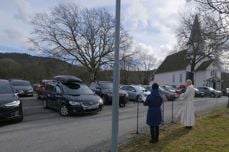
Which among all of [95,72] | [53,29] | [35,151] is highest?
Result: [53,29]

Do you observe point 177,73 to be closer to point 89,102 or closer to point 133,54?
point 133,54

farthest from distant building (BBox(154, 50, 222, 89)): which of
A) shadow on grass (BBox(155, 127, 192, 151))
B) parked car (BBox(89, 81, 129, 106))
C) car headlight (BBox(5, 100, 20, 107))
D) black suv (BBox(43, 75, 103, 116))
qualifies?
shadow on grass (BBox(155, 127, 192, 151))

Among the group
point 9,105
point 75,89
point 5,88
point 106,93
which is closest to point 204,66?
point 106,93

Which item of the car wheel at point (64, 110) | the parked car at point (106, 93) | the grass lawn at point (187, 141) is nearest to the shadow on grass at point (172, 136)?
the grass lawn at point (187, 141)

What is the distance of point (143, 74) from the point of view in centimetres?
9819

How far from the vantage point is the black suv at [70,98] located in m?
16.5

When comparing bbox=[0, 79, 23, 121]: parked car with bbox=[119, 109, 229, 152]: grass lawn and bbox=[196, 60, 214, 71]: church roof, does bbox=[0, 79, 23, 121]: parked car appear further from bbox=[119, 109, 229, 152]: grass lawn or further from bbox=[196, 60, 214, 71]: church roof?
bbox=[196, 60, 214, 71]: church roof

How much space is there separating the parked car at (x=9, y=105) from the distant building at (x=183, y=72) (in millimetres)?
50335

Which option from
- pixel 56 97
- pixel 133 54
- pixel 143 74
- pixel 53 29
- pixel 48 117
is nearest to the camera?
pixel 48 117

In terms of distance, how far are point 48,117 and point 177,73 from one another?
63972 millimetres

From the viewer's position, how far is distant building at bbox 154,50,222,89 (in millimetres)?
70500

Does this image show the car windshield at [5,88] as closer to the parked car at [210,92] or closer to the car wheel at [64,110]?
the car wheel at [64,110]

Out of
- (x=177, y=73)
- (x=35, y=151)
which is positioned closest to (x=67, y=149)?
(x=35, y=151)

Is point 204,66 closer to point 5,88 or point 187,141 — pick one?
point 5,88
